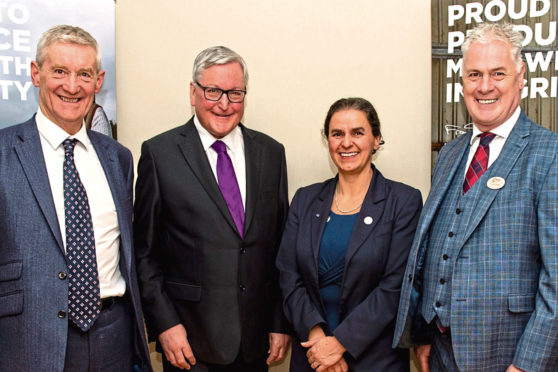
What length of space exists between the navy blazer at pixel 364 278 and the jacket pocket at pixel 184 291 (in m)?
0.38

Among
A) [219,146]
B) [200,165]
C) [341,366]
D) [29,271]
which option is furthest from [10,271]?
[341,366]

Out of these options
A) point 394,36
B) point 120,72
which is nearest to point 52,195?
point 120,72

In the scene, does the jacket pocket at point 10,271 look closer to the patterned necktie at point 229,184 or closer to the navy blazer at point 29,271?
the navy blazer at point 29,271

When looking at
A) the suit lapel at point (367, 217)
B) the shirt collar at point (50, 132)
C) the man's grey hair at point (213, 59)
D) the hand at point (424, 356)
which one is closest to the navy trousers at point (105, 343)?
the shirt collar at point (50, 132)

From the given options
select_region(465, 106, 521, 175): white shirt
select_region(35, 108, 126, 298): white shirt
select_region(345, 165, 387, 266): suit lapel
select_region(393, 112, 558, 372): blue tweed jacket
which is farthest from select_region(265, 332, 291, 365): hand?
select_region(465, 106, 521, 175): white shirt

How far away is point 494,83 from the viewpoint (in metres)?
1.84

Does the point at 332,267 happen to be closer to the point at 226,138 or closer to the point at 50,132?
the point at 226,138

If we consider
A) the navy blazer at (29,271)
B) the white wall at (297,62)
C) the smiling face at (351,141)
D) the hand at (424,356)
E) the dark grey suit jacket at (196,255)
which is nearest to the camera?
the navy blazer at (29,271)

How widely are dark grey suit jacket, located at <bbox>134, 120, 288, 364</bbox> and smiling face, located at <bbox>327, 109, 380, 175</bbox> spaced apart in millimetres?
439

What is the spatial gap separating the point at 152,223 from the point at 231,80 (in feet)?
2.40

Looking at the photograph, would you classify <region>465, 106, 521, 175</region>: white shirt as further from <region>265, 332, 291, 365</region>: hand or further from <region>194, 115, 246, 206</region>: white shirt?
<region>265, 332, 291, 365</region>: hand

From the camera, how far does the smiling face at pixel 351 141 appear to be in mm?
2234

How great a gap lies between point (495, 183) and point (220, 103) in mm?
1187

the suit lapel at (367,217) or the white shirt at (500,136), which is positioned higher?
the white shirt at (500,136)
